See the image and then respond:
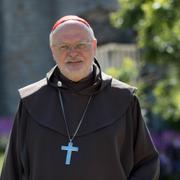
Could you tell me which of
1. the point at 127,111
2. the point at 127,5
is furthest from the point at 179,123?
the point at 127,111

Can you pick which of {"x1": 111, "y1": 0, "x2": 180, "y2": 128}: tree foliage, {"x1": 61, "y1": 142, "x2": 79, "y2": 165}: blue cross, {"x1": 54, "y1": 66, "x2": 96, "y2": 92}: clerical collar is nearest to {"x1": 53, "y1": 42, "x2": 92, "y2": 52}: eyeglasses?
{"x1": 54, "y1": 66, "x2": 96, "y2": 92}: clerical collar

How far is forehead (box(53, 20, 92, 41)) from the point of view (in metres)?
3.78

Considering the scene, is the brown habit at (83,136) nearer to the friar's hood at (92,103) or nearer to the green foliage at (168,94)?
the friar's hood at (92,103)

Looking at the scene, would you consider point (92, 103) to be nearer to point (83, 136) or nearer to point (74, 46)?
point (83, 136)

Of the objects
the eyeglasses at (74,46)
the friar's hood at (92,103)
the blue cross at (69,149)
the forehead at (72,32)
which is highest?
the forehead at (72,32)

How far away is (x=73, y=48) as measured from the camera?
3.78m

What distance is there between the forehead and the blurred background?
490cm

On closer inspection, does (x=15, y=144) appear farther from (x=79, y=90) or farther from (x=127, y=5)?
(x=127, y=5)

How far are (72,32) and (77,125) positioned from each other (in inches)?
18.8

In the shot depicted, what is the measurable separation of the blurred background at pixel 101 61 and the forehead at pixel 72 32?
4896 mm

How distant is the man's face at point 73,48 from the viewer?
12.4 feet

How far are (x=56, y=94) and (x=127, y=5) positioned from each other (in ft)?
15.1

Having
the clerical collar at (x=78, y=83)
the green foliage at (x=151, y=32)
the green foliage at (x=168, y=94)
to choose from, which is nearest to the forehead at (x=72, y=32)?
the clerical collar at (x=78, y=83)

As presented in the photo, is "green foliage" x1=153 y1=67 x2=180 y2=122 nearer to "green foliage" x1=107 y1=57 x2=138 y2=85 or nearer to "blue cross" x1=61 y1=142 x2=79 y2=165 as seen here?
"green foliage" x1=107 y1=57 x2=138 y2=85
